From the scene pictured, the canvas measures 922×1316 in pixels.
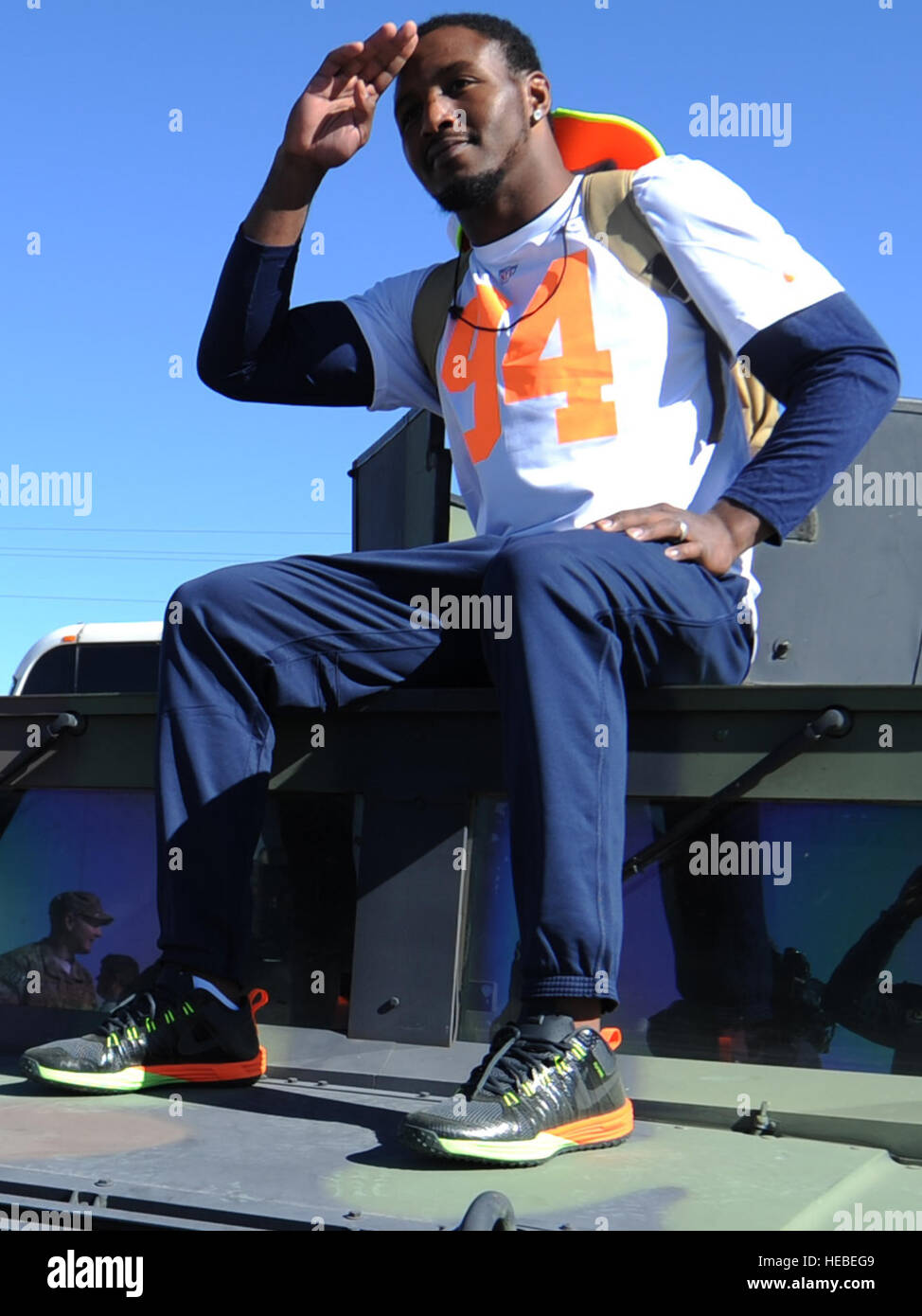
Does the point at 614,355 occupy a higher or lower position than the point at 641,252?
lower

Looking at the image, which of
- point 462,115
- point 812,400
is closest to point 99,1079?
point 812,400

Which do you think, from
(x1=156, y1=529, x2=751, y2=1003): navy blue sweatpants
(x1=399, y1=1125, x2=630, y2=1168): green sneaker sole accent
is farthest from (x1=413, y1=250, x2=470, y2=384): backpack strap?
(x1=399, y1=1125, x2=630, y2=1168): green sneaker sole accent

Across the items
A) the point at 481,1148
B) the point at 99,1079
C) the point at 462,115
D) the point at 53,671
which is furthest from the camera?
the point at 53,671

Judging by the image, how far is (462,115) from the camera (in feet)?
10.0

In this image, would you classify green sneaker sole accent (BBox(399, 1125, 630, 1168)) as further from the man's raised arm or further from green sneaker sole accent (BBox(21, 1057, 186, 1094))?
the man's raised arm

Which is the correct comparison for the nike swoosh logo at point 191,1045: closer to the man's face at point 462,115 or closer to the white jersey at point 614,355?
the white jersey at point 614,355

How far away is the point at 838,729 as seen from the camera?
2.58m

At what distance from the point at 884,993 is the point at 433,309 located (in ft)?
5.49

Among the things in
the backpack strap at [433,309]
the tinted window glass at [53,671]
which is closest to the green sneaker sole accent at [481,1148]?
the backpack strap at [433,309]

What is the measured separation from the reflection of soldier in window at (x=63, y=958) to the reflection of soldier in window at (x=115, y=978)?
25mm

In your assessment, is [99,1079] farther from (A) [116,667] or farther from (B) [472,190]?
(A) [116,667]

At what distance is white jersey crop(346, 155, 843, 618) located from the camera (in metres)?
2.86

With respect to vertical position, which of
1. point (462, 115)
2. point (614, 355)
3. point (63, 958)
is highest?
point (462, 115)
